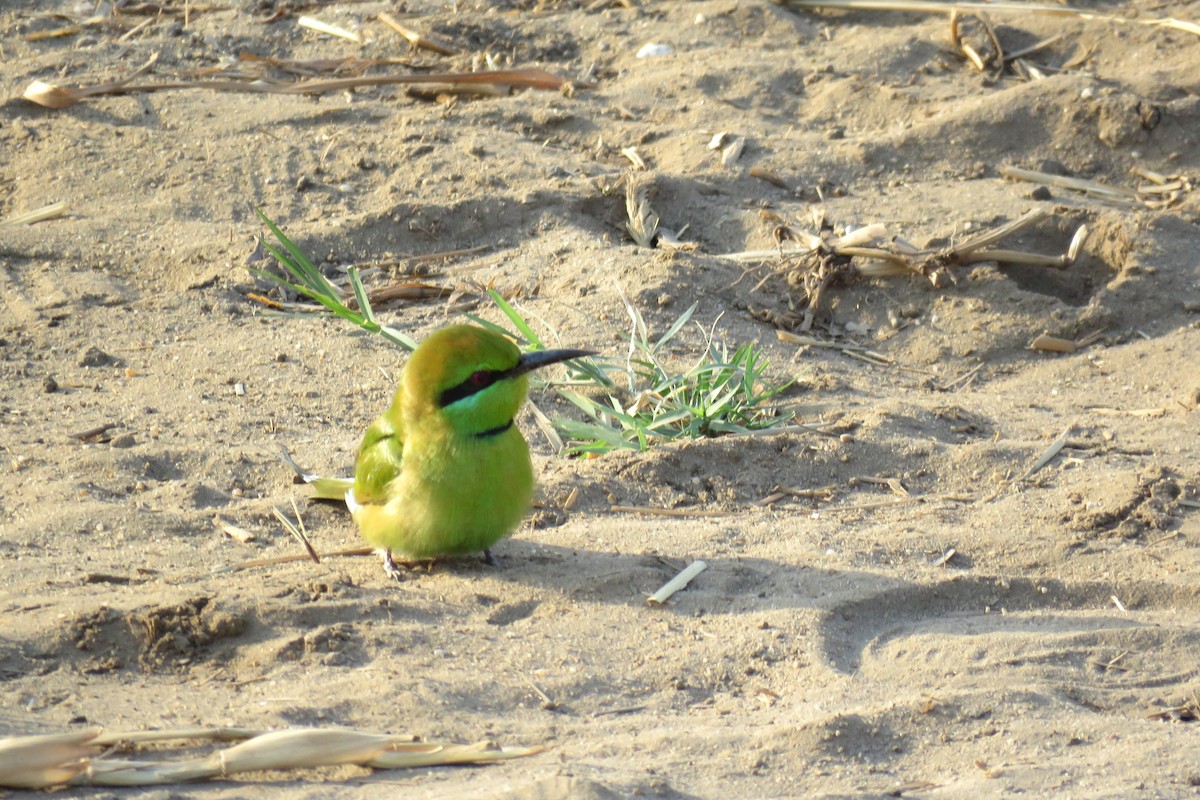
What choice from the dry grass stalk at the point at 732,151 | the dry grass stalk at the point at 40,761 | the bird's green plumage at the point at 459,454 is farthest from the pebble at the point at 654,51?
the dry grass stalk at the point at 40,761

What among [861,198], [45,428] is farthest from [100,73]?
[861,198]

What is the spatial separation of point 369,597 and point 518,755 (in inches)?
35.0

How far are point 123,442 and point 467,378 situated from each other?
1.36m

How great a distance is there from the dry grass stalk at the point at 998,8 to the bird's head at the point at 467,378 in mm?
4487

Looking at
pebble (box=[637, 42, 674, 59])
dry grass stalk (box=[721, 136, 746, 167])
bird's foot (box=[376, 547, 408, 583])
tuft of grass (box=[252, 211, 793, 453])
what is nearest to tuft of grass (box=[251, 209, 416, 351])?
tuft of grass (box=[252, 211, 793, 453])

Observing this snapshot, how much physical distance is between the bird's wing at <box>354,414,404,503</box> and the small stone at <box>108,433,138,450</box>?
0.92 m

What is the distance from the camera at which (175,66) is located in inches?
279

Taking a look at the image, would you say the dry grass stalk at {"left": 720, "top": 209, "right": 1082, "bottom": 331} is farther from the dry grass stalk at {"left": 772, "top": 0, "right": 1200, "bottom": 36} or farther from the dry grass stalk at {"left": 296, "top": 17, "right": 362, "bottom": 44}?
the dry grass stalk at {"left": 296, "top": 17, "right": 362, "bottom": 44}

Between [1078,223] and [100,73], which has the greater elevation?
[100,73]

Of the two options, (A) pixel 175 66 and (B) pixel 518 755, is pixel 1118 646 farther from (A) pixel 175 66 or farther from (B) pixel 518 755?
(A) pixel 175 66

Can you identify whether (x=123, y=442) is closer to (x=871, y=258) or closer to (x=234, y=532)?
(x=234, y=532)

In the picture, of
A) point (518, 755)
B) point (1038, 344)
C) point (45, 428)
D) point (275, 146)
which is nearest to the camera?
point (518, 755)

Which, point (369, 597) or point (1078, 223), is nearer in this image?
point (369, 597)

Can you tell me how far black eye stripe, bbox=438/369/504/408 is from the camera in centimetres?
377
